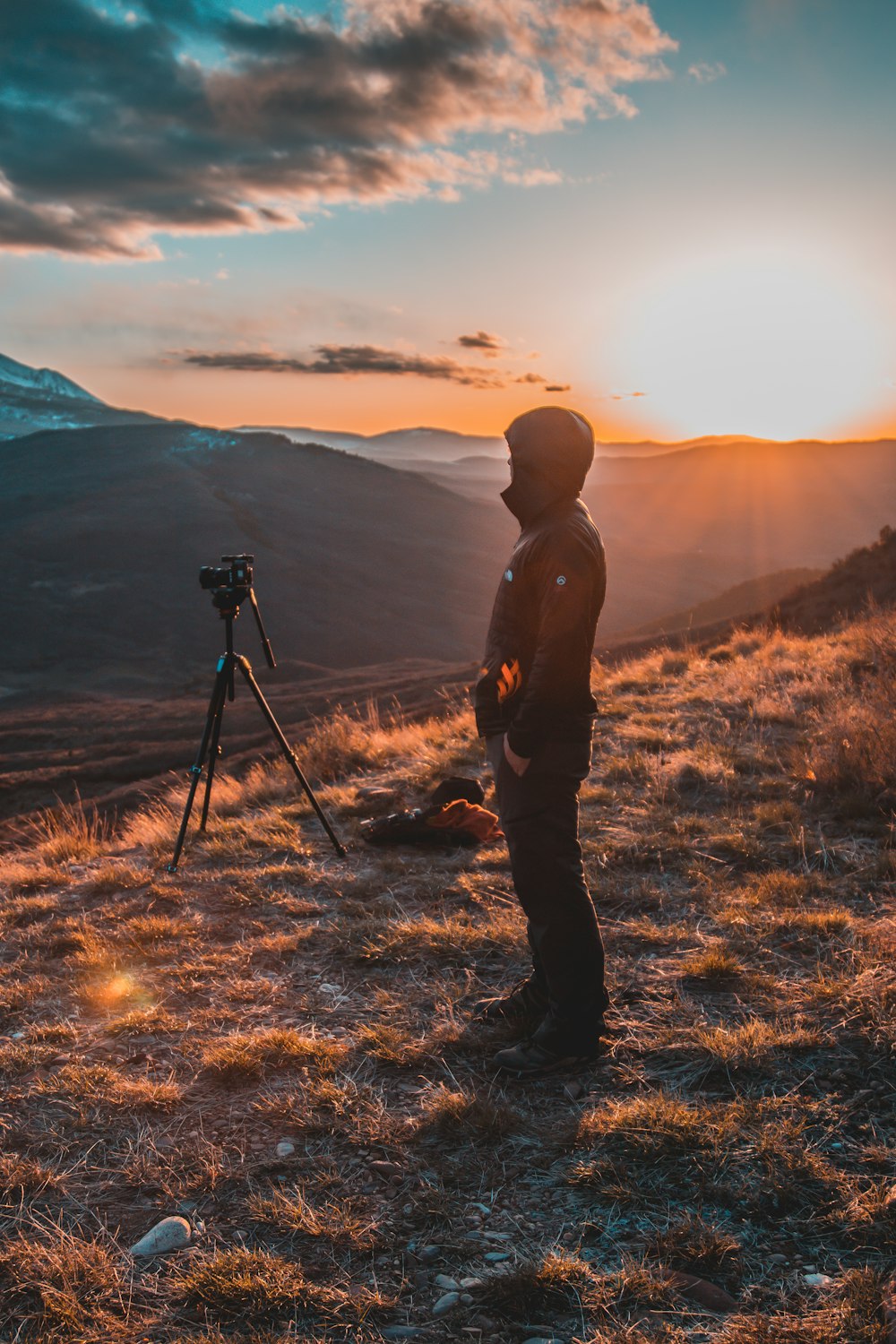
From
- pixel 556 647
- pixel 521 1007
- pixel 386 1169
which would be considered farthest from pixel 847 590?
pixel 386 1169

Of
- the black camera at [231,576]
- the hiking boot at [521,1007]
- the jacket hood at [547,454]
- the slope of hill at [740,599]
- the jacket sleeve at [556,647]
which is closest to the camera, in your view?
the jacket sleeve at [556,647]

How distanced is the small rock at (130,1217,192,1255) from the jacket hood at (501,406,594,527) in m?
2.39

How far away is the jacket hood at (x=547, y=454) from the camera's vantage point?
9.62ft

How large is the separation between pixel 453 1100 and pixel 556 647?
1.55 m

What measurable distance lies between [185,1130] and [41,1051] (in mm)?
900

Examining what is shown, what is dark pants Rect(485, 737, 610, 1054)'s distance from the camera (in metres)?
2.96

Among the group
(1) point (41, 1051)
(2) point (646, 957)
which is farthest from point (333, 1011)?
(2) point (646, 957)

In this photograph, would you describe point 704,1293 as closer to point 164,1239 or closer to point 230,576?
point 164,1239

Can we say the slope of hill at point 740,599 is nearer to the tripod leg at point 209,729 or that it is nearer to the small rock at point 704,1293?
the tripod leg at point 209,729

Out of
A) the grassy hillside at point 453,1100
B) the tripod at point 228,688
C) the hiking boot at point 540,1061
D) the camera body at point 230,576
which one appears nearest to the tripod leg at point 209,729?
the tripod at point 228,688

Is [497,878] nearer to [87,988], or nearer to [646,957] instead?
[646,957]

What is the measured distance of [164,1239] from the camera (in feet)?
7.58

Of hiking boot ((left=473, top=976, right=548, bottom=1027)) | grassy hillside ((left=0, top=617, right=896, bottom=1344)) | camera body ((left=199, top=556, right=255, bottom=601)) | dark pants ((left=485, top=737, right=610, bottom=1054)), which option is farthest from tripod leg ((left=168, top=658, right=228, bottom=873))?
dark pants ((left=485, top=737, right=610, bottom=1054))

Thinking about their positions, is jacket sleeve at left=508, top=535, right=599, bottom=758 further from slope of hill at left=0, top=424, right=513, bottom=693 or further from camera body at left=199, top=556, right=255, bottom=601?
slope of hill at left=0, top=424, right=513, bottom=693
